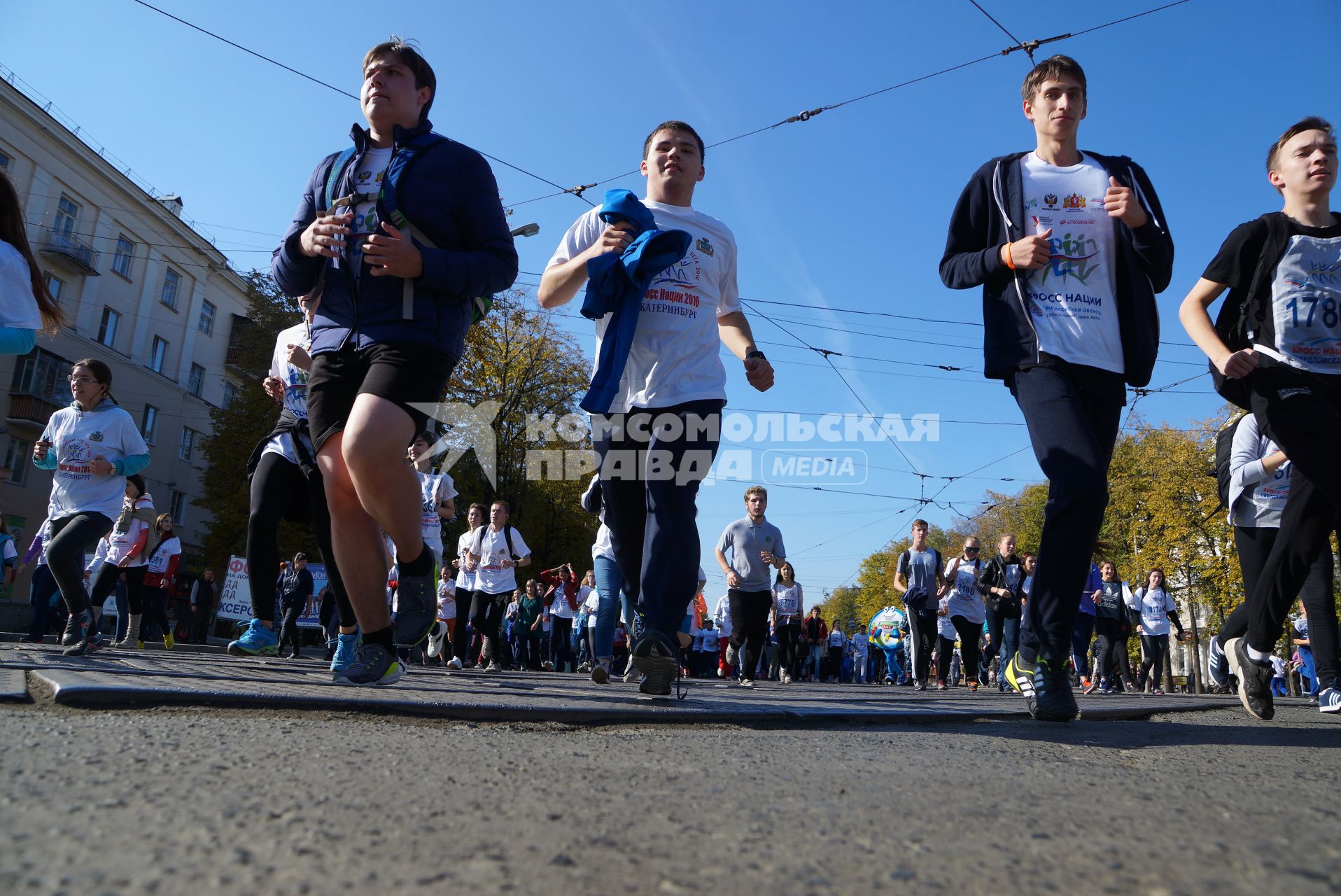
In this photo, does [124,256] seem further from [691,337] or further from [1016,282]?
[1016,282]

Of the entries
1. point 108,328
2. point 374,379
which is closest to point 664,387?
point 374,379

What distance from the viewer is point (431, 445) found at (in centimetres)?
871

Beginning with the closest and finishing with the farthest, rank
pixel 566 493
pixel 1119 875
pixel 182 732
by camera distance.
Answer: pixel 1119 875
pixel 182 732
pixel 566 493

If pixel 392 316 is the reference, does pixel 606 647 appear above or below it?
below

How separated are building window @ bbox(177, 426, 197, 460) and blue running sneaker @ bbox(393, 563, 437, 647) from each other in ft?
141

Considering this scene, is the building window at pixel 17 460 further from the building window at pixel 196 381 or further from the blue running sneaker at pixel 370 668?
the blue running sneaker at pixel 370 668

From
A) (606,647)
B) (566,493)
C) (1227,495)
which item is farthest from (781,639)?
(566,493)

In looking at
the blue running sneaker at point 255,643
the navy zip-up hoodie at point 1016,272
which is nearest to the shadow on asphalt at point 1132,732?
the navy zip-up hoodie at point 1016,272

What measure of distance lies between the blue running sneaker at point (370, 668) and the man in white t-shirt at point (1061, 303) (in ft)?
7.65

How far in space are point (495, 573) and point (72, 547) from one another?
444 centimetres

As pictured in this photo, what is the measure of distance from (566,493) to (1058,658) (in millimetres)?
30646

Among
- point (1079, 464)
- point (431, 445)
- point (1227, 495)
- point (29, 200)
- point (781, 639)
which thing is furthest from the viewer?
point (29, 200)

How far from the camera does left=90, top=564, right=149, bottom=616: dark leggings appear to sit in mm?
9047

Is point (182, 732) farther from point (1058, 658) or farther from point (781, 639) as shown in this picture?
→ point (781, 639)
